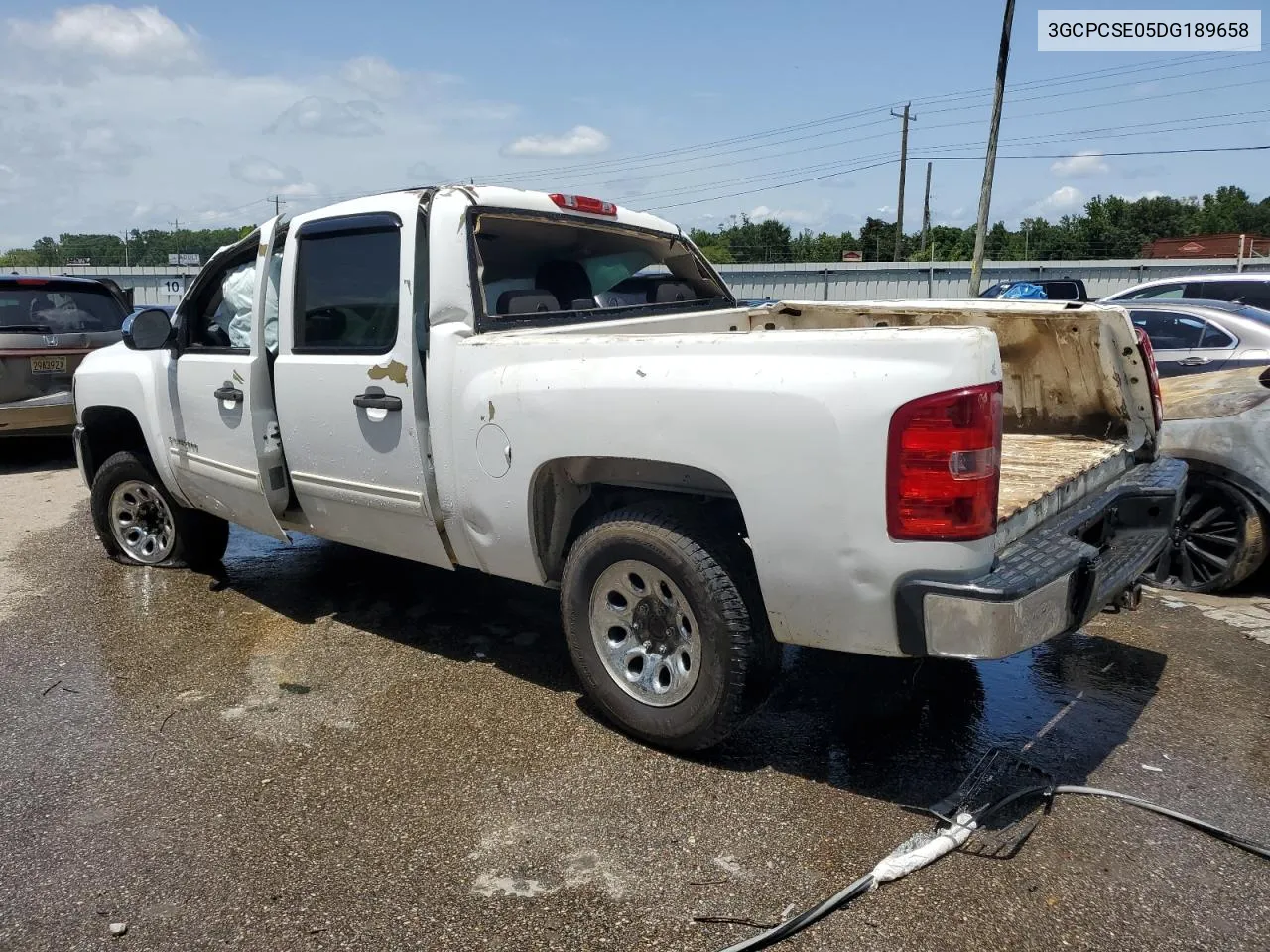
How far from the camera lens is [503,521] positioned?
353 centimetres

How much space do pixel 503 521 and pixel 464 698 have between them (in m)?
0.84

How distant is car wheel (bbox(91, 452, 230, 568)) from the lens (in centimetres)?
543

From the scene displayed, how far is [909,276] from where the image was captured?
33250 millimetres

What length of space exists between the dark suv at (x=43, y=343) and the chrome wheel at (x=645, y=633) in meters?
7.08

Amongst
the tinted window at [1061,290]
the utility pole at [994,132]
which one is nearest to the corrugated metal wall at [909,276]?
the utility pole at [994,132]

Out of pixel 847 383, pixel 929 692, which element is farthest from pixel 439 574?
pixel 847 383

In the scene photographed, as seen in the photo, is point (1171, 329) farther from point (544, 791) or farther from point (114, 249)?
point (114, 249)

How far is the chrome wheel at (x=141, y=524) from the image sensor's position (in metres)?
5.54

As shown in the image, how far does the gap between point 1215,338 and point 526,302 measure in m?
6.33

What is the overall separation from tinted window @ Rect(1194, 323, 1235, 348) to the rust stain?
6823 millimetres

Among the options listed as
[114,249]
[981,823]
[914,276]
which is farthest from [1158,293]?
[114,249]

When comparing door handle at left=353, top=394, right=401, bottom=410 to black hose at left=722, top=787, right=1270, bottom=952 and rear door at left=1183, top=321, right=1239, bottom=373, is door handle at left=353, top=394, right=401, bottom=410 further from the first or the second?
rear door at left=1183, top=321, right=1239, bottom=373

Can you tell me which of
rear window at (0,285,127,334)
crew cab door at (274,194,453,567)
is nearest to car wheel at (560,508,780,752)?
crew cab door at (274,194,453,567)

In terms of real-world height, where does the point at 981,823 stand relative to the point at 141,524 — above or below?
below
